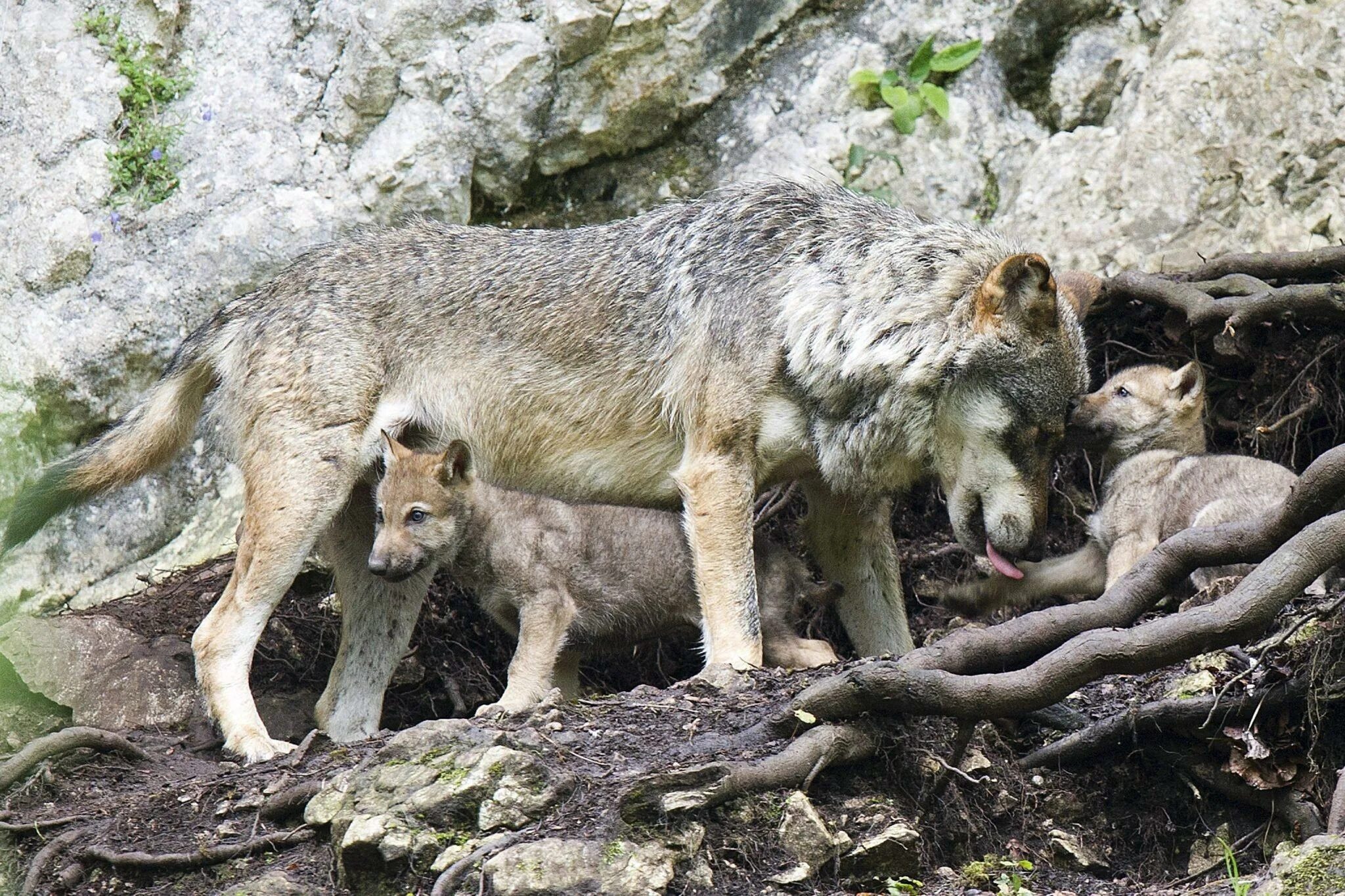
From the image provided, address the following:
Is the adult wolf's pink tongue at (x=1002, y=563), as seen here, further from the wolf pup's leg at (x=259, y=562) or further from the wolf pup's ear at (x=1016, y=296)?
the wolf pup's leg at (x=259, y=562)

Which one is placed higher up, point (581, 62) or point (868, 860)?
Answer: point (581, 62)

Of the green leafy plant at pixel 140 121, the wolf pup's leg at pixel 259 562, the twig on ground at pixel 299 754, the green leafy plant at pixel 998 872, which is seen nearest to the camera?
the green leafy plant at pixel 998 872

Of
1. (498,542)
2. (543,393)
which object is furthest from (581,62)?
(498,542)

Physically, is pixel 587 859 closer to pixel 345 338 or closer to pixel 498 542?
pixel 498 542

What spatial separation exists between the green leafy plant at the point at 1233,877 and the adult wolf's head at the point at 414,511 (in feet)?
13.0

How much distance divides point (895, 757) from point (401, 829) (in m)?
1.73

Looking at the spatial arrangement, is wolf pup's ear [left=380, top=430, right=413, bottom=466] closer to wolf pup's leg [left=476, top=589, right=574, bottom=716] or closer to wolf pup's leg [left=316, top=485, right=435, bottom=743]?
wolf pup's leg [left=316, top=485, right=435, bottom=743]

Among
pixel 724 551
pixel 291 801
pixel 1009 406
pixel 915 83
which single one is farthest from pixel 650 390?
pixel 915 83

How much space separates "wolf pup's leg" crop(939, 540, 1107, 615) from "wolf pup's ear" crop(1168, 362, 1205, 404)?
96 cm

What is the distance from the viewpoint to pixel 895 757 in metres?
4.89

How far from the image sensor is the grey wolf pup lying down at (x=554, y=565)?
22.9 ft

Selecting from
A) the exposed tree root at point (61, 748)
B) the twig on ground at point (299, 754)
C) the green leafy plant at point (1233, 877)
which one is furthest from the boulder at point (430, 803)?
the green leafy plant at point (1233, 877)


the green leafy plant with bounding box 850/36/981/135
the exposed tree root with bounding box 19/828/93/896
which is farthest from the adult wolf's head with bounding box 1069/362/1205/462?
the exposed tree root with bounding box 19/828/93/896

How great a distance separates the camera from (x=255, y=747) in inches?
247
